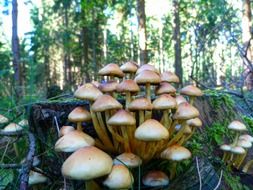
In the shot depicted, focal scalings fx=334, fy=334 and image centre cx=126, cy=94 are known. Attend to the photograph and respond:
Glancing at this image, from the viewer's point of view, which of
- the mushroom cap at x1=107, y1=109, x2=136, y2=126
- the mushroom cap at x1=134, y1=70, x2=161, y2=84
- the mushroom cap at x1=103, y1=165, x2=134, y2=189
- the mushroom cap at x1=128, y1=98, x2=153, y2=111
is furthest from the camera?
the mushroom cap at x1=134, y1=70, x2=161, y2=84

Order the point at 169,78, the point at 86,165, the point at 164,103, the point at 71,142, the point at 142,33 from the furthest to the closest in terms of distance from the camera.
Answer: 1. the point at 142,33
2. the point at 169,78
3. the point at 164,103
4. the point at 71,142
5. the point at 86,165

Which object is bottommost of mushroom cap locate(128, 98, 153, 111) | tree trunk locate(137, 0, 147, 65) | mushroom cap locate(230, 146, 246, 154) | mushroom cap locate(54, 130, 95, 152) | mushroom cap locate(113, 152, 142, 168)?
mushroom cap locate(230, 146, 246, 154)

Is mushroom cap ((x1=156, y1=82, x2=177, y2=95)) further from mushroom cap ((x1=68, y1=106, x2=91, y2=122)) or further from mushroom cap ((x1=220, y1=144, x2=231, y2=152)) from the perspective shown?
mushroom cap ((x1=220, y1=144, x2=231, y2=152))

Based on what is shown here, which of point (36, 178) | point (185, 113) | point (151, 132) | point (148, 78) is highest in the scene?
point (148, 78)

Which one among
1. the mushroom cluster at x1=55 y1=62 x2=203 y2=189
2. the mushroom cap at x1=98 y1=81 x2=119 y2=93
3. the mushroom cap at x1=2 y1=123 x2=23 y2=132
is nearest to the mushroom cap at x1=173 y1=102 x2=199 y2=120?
the mushroom cluster at x1=55 y1=62 x2=203 y2=189

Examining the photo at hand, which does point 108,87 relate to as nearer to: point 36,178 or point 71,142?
point 71,142

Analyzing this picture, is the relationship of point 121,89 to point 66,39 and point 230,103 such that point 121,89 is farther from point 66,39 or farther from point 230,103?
point 66,39

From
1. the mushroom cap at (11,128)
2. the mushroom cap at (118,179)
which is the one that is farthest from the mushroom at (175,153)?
the mushroom cap at (11,128)

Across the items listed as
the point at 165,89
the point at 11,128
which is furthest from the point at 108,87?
the point at 11,128
